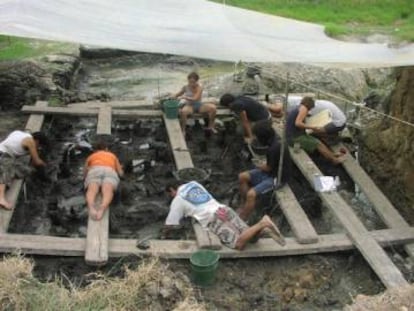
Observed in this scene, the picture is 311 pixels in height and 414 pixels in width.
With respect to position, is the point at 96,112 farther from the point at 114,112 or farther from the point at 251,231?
the point at 251,231

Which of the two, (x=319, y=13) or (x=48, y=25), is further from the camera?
(x=319, y=13)

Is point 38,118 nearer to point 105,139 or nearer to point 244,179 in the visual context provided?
point 105,139

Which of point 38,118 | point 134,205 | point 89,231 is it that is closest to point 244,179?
point 134,205

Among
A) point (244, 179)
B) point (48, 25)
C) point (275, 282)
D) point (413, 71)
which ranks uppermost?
point (48, 25)

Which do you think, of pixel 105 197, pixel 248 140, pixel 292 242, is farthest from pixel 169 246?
pixel 248 140

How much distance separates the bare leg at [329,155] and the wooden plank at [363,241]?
Result: 644 mm

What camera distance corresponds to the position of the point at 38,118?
1042 centimetres

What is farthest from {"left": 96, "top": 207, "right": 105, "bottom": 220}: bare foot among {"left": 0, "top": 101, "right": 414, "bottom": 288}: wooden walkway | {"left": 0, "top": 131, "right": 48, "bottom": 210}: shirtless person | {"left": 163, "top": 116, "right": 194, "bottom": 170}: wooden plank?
{"left": 163, "top": 116, "right": 194, "bottom": 170}: wooden plank

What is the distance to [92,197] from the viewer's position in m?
7.60

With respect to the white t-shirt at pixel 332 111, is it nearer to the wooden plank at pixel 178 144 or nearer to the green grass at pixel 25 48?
the wooden plank at pixel 178 144

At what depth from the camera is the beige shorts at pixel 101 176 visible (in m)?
7.87

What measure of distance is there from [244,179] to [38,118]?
416 centimetres

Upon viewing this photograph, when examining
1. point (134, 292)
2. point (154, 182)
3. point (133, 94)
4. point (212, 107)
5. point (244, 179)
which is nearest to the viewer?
point (134, 292)

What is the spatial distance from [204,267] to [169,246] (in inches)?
26.6
